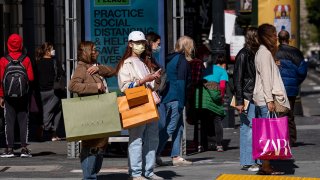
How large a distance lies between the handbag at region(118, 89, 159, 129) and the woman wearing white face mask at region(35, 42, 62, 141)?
7.28 meters

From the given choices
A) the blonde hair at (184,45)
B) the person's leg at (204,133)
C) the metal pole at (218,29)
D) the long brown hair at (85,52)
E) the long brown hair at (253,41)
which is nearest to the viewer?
the long brown hair at (85,52)

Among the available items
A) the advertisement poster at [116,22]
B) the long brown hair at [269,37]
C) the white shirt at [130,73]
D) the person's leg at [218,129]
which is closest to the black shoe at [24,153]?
the advertisement poster at [116,22]

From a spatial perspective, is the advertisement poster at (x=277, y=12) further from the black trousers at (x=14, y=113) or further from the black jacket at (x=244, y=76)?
the black jacket at (x=244, y=76)

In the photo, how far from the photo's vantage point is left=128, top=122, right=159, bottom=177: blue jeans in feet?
39.1

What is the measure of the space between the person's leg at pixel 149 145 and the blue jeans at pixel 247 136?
4.54 ft

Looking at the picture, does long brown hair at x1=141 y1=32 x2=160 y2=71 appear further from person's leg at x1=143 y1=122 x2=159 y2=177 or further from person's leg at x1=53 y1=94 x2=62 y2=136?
person's leg at x1=53 y1=94 x2=62 y2=136

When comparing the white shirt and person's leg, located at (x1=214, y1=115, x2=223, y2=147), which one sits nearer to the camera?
the white shirt

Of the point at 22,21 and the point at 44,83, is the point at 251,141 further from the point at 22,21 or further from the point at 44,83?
the point at 22,21

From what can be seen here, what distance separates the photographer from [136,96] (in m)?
11.8

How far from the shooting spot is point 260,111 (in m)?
12.8

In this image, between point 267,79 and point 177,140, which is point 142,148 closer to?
point 267,79

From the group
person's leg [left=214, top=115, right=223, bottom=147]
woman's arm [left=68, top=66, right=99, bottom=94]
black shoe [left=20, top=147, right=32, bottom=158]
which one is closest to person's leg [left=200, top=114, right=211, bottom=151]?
person's leg [left=214, top=115, right=223, bottom=147]

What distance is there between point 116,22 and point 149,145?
3620 mm

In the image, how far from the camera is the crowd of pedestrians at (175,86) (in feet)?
39.1
